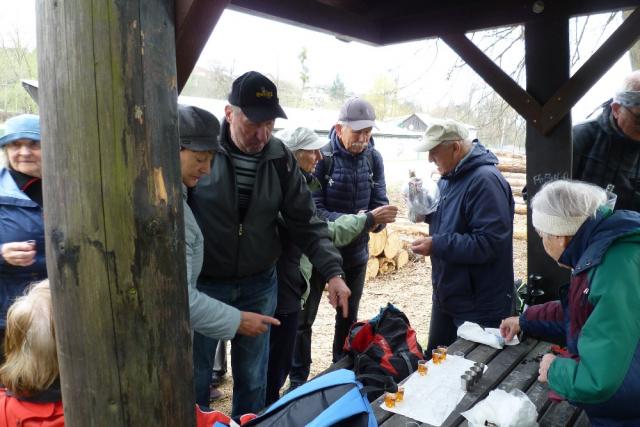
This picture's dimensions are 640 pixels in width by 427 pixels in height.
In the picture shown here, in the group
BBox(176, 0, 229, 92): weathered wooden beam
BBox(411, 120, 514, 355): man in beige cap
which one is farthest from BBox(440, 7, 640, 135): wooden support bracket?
BBox(176, 0, 229, 92): weathered wooden beam

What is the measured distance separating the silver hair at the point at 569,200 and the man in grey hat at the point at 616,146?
141 centimetres

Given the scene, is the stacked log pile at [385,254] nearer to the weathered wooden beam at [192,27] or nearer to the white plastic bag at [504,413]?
the white plastic bag at [504,413]

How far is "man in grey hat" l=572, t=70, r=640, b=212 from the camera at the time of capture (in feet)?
9.13

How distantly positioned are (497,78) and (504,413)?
7.05 ft

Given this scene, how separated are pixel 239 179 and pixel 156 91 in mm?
1359

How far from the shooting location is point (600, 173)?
121 inches

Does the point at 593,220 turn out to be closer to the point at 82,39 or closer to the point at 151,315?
the point at 151,315

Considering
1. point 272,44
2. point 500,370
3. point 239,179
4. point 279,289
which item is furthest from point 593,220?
point 272,44

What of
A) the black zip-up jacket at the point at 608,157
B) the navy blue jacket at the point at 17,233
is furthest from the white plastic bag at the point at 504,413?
the navy blue jacket at the point at 17,233

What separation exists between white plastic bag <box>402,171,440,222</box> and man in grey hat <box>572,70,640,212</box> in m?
0.94

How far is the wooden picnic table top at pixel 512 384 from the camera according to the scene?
5.96 ft

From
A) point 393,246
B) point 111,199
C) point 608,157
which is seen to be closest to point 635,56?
point 393,246

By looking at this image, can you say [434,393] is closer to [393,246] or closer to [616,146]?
[616,146]

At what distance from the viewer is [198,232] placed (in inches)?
76.6
